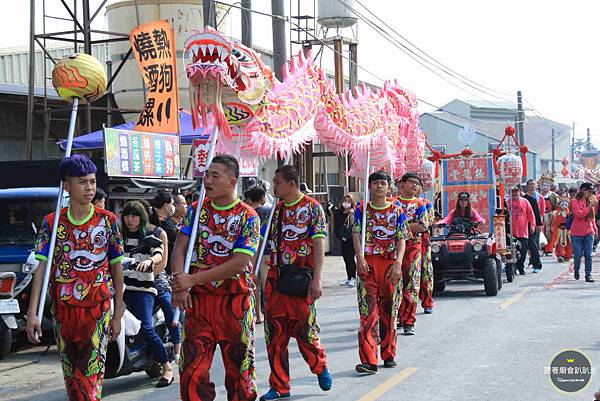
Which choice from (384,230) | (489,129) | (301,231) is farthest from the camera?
(489,129)

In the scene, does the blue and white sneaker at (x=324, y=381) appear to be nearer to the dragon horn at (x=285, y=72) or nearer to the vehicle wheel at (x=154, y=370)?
the vehicle wheel at (x=154, y=370)

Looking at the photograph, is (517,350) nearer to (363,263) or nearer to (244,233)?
(363,263)

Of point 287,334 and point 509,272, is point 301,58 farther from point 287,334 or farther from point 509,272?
point 509,272

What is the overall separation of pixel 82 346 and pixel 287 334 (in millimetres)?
2011

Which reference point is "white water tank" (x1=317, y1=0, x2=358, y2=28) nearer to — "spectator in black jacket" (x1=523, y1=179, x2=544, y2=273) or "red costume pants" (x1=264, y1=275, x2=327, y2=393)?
"spectator in black jacket" (x1=523, y1=179, x2=544, y2=273)

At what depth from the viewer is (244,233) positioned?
18.8 feet

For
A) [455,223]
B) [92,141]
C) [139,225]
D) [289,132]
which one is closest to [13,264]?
[139,225]

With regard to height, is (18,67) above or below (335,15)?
below

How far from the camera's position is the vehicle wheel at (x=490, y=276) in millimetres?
13953

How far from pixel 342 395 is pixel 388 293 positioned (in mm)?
1427

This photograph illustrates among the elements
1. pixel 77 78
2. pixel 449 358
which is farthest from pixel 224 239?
pixel 449 358

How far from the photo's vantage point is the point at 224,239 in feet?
19.0

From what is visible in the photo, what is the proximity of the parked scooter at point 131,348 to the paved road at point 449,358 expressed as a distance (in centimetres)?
23

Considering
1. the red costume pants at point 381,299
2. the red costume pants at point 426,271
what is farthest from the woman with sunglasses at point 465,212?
the red costume pants at point 381,299
